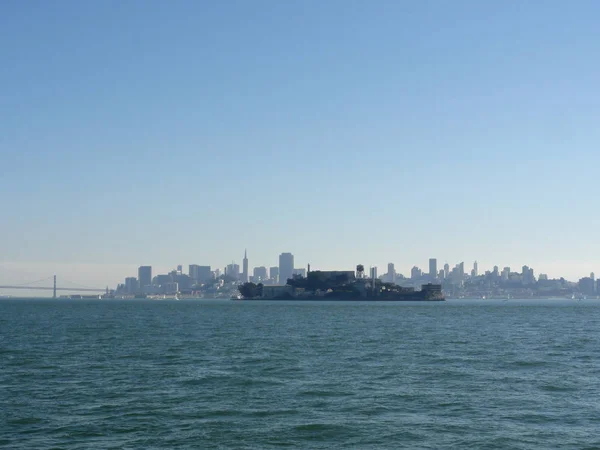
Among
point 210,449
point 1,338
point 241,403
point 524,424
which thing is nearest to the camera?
point 210,449

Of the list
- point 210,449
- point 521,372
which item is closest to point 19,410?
point 210,449

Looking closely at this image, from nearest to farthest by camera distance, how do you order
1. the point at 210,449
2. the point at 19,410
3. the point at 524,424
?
the point at 210,449
the point at 524,424
the point at 19,410

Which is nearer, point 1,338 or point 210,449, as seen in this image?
point 210,449

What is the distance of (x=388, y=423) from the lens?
99.2ft

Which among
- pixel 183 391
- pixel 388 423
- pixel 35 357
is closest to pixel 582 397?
pixel 388 423

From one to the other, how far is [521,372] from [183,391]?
2268 centimetres

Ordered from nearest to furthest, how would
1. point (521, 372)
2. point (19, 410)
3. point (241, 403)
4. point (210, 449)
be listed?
1. point (210, 449)
2. point (19, 410)
3. point (241, 403)
4. point (521, 372)

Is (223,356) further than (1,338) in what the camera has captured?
No

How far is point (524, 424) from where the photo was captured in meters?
30.2

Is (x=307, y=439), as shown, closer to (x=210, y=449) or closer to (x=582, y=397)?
(x=210, y=449)

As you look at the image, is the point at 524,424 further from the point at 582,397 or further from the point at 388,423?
the point at 582,397

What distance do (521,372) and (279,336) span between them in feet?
132

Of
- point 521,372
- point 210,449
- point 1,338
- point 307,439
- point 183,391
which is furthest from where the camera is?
point 1,338

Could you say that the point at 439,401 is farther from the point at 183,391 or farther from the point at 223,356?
the point at 223,356
